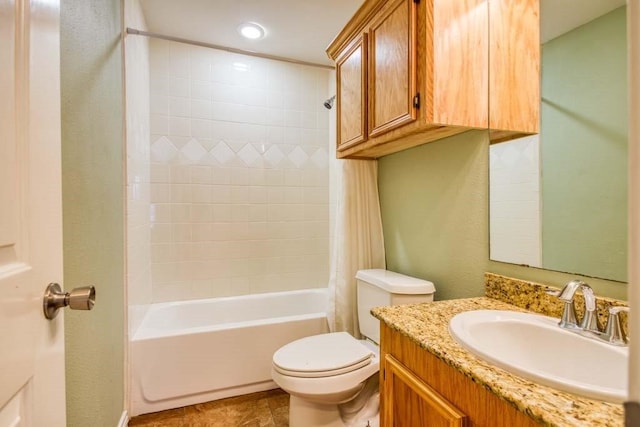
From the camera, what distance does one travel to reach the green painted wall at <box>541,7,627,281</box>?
2.78ft

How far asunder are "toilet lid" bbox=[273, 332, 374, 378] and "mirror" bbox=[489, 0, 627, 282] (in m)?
0.80

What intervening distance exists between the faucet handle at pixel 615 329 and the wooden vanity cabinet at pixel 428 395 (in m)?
0.38

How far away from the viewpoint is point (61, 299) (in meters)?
0.57

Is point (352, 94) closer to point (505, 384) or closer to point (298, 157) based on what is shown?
point (298, 157)

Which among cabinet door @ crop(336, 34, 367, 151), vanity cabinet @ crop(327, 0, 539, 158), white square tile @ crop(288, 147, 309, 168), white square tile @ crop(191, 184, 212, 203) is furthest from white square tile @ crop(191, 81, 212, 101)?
vanity cabinet @ crop(327, 0, 539, 158)

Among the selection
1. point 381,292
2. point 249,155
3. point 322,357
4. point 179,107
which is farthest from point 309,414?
point 179,107

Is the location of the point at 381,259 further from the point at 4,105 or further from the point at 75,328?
the point at 4,105

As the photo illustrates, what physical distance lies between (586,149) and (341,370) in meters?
1.23

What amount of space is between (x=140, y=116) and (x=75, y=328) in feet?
4.91

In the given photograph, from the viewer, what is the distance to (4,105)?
0.45 metres

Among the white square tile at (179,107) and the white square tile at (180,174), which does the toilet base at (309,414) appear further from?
the white square tile at (179,107)

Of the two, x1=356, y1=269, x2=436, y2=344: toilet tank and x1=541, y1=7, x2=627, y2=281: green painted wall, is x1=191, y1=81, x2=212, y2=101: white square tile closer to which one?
x1=356, y1=269, x2=436, y2=344: toilet tank

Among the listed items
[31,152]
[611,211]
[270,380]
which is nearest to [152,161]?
[270,380]

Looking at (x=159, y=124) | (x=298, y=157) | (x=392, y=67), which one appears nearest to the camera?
(x=392, y=67)
